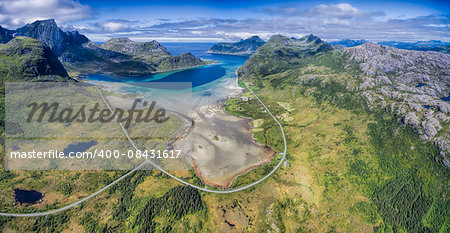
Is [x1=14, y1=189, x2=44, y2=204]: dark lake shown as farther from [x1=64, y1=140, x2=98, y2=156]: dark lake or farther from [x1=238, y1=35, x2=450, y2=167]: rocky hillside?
[x1=238, y1=35, x2=450, y2=167]: rocky hillside

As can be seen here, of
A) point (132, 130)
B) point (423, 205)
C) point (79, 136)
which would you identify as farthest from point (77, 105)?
point (423, 205)

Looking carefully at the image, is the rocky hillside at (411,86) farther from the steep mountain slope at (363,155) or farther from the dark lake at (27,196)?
the dark lake at (27,196)

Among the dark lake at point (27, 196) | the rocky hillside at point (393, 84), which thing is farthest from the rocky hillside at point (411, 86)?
the dark lake at point (27, 196)

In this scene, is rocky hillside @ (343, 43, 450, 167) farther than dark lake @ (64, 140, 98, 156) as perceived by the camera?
No

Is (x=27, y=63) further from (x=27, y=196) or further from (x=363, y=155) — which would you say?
(x=363, y=155)

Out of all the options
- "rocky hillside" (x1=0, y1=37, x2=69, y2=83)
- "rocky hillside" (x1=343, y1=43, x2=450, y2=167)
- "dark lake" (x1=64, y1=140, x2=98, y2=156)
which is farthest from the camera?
"rocky hillside" (x1=0, y1=37, x2=69, y2=83)

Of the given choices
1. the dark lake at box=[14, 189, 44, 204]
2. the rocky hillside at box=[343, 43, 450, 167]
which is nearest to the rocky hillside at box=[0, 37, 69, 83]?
the dark lake at box=[14, 189, 44, 204]

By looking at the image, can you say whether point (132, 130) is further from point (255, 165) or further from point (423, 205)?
point (423, 205)
